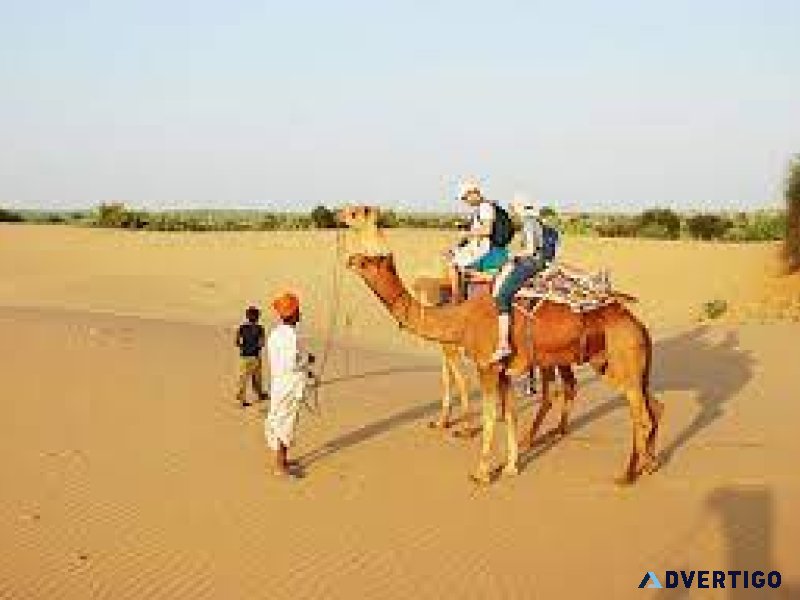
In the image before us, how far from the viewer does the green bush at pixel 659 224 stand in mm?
51469

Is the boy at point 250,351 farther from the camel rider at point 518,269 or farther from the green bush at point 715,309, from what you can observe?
the green bush at point 715,309

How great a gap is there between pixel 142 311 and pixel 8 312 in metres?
5.82

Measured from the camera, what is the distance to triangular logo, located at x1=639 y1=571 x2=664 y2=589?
9.07 m

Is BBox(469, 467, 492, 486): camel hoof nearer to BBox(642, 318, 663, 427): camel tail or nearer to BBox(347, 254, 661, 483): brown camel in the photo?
BBox(347, 254, 661, 483): brown camel

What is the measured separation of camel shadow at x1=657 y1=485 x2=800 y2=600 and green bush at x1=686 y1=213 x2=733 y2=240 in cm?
A: 4147

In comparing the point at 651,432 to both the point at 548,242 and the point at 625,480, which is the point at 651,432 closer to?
the point at 625,480

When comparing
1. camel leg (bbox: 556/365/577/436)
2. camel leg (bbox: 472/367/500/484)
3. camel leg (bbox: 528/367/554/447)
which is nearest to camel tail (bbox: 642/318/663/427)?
camel leg (bbox: 472/367/500/484)

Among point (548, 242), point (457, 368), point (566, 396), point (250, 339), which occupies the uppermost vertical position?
point (548, 242)

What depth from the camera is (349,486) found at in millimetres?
11578

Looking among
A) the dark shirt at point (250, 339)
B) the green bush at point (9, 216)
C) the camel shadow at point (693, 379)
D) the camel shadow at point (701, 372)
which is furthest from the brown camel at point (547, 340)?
the green bush at point (9, 216)

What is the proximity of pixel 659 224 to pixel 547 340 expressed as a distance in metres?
43.5

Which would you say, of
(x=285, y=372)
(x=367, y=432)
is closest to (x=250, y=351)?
(x=367, y=432)

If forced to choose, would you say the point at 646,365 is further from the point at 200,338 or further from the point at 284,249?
the point at 284,249

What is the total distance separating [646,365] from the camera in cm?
1228
